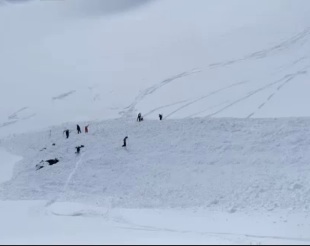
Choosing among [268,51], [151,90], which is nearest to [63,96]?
[151,90]

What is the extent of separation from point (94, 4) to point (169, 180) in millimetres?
45551

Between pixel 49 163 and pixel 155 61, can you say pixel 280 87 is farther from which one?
pixel 49 163

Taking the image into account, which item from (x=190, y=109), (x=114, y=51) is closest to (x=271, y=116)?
(x=190, y=109)

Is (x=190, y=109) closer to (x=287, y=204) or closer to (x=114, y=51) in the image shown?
(x=287, y=204)

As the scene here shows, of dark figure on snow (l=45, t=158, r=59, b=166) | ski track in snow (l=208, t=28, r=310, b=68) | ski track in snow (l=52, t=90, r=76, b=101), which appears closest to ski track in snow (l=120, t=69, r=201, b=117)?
ski track in snow (l=208, t=28, r=310, b=68)

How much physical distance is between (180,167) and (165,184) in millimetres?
1756

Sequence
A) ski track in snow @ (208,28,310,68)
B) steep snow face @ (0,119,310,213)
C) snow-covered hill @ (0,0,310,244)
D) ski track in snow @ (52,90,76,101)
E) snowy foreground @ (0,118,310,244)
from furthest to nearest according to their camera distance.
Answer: ski track in snow @ (52,90,76,101), ski track in snow @ (208,28,310,68), steep snow face @ (0,119,310,213), snow-covered hill @ (0,0,310,244), snowy foreground @ (0,118,310,244)

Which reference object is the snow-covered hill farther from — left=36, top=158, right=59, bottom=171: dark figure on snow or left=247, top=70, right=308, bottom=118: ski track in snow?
left=36, top=158, right=59, bottom=171: dark figure on snow

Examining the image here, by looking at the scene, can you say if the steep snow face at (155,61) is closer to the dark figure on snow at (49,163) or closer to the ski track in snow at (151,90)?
the ski track in snow at (151,90)

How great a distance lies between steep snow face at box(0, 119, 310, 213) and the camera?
2139 centimetres

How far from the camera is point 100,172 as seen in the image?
992 inches

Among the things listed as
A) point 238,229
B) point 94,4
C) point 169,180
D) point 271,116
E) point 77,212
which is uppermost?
point 94,4

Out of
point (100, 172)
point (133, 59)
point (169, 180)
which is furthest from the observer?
point (133, 59)

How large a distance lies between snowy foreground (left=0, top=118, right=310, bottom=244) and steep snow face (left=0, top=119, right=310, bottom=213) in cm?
5
